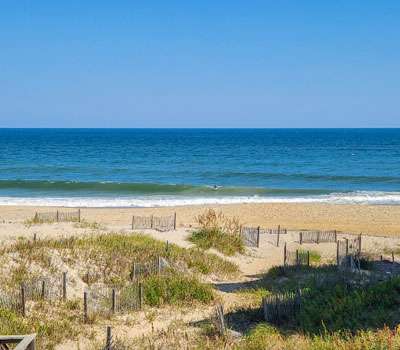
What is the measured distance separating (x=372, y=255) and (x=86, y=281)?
1242 centimetres

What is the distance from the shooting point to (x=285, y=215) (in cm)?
4022

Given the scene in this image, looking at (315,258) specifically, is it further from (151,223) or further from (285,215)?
(285,215)

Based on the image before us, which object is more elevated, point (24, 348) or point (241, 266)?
point (24, 348)

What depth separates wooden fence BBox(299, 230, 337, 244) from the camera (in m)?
28.1

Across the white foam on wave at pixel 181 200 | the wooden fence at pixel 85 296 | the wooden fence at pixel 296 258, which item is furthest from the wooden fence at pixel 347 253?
the white foam on wave at pixel 181 200

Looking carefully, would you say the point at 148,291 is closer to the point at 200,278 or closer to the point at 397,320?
the point at 200,278

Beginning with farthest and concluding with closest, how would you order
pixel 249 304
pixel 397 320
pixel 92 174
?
pixel 92 174
pixel 249 304
pixel 397 320

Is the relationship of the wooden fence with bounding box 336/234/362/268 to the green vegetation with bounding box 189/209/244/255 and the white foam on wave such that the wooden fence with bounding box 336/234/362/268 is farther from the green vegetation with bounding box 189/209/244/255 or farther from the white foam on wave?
the white foam on wave

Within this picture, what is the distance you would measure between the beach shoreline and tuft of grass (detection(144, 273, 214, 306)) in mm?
15846

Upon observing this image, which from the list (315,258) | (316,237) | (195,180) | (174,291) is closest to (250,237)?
(315,258)

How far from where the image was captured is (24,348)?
838cm

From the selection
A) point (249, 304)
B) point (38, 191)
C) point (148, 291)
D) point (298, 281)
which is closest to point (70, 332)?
point (148, 291)

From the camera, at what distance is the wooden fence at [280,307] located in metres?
14.4

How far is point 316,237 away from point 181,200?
21304 millimetres
